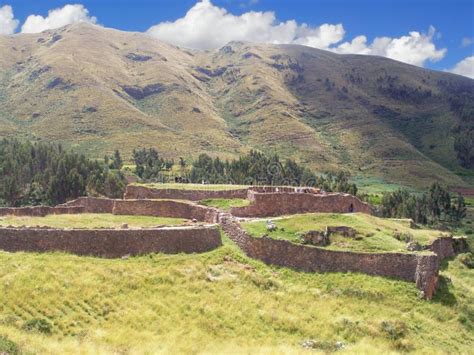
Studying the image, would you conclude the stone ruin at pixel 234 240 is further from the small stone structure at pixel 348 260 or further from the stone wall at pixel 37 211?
the stone wall at pixel 37 211

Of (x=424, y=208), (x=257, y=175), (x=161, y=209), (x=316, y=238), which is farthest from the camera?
(x=424, y=208)

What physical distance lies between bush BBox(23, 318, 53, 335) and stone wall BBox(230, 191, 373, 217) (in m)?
19.3

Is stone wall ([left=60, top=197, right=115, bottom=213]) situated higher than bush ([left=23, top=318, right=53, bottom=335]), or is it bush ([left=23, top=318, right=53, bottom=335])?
stone wall ([left=60, top=197, right=115, bottom=213])

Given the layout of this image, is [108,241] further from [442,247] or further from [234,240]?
[442,247]

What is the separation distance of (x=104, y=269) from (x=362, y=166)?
152660mm

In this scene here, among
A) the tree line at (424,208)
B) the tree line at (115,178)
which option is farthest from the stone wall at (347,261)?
the tree line at (424,208)

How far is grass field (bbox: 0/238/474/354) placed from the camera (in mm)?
20031

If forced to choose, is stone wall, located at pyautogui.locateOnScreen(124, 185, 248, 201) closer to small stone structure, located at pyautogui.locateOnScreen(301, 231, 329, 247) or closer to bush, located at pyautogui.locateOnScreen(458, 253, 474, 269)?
small stone structure, located at pyautogui.locateOnScreen(301, 231, 329, 247)

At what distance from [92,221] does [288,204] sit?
47.2 ft

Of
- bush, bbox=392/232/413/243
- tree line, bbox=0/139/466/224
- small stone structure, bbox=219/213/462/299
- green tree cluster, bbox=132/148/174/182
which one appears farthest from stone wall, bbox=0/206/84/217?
green tree cluster, bbox=132/148/174/182

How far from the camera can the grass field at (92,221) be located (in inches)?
1257

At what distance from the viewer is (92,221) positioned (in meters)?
34.9

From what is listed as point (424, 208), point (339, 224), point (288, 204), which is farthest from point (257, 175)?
point (339, 224)

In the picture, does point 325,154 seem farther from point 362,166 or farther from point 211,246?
point 211,246
